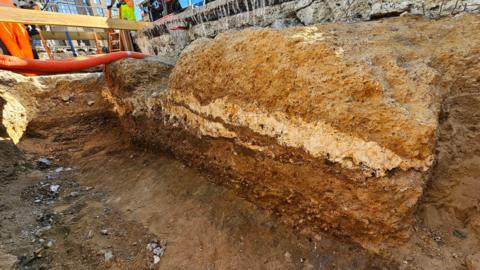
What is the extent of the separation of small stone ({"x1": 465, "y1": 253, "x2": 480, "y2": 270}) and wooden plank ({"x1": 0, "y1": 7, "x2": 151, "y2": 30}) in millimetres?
4756

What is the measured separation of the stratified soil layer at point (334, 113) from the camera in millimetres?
1114

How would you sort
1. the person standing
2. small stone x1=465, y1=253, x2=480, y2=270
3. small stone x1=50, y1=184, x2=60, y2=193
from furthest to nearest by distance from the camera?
the person standing
small stone x1=50, y1=184, x2=60, y2=193
small stone x1=465, y1=253, x2=480, y2=270

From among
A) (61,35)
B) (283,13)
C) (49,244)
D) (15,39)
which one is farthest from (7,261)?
(61,35)

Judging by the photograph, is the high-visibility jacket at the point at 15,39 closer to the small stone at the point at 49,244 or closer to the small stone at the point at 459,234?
the small stone at the point at 49,244

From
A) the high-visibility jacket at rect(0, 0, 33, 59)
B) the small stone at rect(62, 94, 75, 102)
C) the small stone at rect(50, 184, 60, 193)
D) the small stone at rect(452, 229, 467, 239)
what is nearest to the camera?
the small stone at rect(452, 229, 467, 239)

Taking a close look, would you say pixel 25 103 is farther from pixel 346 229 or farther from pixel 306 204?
pixel 346 229

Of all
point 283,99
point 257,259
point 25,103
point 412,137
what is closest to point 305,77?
point 283,99

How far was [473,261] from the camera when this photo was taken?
1058mm

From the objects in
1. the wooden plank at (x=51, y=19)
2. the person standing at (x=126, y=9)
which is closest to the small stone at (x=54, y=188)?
the wooden plank at (x=51, y=19)

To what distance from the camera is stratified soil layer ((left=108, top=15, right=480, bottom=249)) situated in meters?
1.11

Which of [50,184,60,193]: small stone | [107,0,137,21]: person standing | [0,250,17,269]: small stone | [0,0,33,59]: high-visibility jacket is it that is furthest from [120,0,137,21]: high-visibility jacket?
[0,250,17,269]: small stone

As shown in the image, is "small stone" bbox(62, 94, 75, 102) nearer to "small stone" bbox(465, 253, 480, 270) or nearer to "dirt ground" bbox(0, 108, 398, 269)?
"dirt ground" bbox(0, 108, 398, 269)

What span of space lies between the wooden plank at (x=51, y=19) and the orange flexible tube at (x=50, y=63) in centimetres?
58

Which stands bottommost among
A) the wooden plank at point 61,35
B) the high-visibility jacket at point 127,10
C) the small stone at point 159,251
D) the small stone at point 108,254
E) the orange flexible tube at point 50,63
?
the small stone at point 159,251
